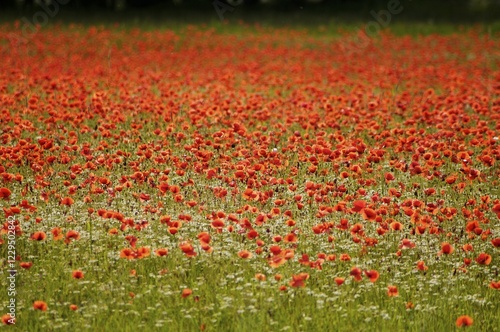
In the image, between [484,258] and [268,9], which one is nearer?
[484,258]

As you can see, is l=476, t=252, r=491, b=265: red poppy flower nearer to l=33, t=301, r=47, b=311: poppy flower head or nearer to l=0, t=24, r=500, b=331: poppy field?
l=0, t=24, r=500, b=331: poppy field

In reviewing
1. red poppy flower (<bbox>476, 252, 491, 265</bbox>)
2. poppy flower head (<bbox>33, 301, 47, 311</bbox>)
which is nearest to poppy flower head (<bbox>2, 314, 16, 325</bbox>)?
poppy flower head (<bbox>33, 301, 47, 311</bbox>)

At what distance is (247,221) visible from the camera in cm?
532

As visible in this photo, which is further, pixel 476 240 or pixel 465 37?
pixel 465 37

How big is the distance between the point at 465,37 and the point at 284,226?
54.2ft

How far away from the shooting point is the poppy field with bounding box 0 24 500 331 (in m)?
5.22

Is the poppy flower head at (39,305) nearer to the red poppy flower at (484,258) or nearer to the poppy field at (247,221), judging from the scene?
the poppy field at (247,221)

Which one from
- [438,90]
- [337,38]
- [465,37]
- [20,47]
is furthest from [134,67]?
[465,37]

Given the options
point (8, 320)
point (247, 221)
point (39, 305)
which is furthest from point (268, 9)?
point (39, 305)

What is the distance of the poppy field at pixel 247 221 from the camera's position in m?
5.22

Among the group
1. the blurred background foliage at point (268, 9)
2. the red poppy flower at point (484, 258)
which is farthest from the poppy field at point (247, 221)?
the blurred background foliage at point (268, 9)

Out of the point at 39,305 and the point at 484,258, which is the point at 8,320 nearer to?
the point at 39,305

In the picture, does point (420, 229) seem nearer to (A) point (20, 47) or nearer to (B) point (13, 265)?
(B) point (13, 265)

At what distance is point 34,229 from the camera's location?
632cm
